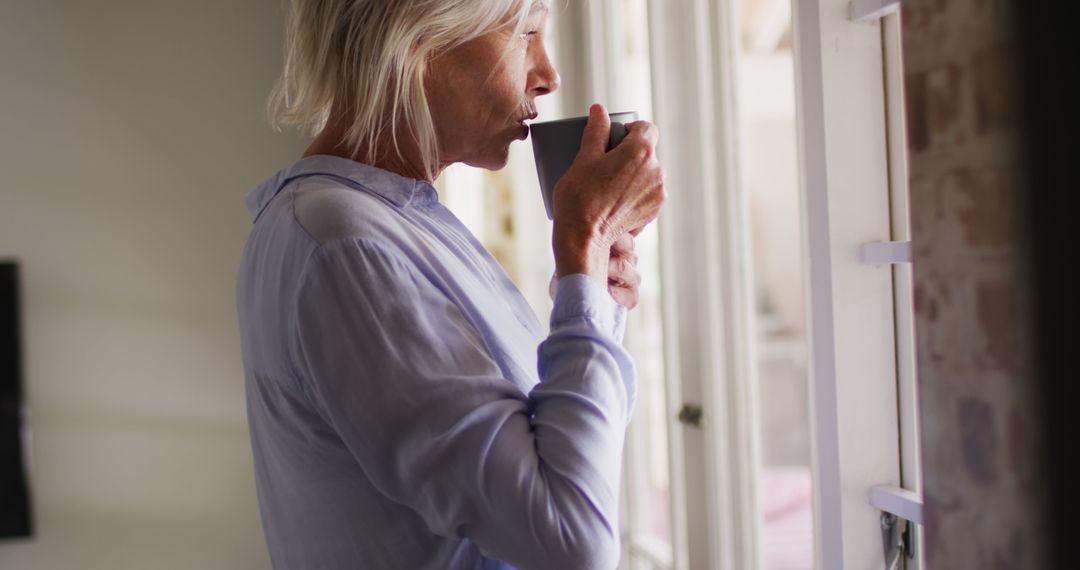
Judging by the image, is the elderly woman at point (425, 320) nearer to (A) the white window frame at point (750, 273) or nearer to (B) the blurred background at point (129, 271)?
(A) the white window frame at point (750, 273)

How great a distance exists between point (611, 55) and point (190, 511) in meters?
1.78

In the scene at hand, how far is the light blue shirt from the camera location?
0.52m

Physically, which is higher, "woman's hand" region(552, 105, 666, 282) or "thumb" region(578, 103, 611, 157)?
"thumb" region(578, 103, 611, 157)

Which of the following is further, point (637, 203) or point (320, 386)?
point (637, 203)

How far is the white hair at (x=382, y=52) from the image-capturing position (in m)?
0.67

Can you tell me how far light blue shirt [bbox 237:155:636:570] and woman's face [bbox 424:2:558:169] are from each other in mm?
104

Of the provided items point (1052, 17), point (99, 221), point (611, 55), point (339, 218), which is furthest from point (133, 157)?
point (1052, 17)

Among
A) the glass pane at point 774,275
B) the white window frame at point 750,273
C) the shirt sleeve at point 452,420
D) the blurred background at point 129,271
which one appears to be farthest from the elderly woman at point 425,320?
the glass pane at point 774,275

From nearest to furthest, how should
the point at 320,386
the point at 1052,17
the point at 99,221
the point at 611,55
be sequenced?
the point at 1052,17, the point at 320,386, the point at 611,55, the point at 99,221

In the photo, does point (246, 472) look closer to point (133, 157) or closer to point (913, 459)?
point (133, 157)

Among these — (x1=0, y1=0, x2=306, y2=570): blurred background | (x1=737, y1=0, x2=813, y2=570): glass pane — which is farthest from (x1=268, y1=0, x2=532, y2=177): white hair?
(x1=737, y1=0, x2=813, y2=570): glass pane

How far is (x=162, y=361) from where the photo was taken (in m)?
2.41

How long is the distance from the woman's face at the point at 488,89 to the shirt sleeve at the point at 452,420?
0.67 ft

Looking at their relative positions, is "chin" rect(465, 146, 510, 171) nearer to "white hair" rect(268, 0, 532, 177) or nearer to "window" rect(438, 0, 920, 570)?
"white hair" rect(268, 0, 532, 177)
